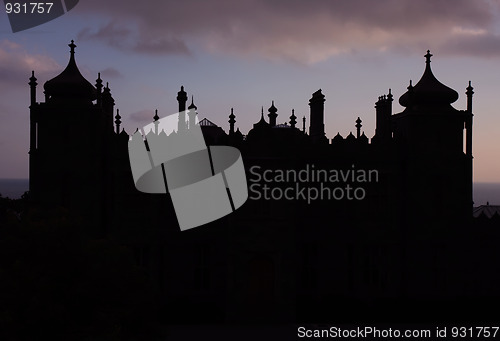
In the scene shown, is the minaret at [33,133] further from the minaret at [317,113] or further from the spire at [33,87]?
the minaret at [317,113]

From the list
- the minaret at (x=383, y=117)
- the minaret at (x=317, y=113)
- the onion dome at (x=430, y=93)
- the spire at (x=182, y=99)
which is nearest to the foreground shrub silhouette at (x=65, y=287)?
the spire at (x=182, y=99)

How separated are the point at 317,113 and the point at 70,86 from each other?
11.6 metres

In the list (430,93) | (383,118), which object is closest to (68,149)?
(383,118)

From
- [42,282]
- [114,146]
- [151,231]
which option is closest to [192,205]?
[151,231]

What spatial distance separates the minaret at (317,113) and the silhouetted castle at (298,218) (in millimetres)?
2003

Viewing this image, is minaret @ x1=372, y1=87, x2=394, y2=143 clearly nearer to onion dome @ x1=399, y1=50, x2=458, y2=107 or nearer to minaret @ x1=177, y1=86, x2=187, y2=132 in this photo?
onion dome @ x1=399, y1=50, x2=458, y2=107

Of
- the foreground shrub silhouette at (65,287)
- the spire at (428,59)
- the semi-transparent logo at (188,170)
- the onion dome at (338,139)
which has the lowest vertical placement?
the foreground shrub silhouette at (65,287)

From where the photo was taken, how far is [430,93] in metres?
27.3

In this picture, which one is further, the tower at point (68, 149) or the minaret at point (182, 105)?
the minaret at point (182, 105)

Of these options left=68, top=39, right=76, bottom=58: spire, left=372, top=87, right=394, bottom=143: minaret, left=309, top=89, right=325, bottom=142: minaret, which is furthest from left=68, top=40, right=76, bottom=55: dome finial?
left=372, top=87, right=394, bottom=143: minaret

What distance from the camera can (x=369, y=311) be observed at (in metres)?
27.2

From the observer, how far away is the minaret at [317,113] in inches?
1176

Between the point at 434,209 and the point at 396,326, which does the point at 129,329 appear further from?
the point at 434,209

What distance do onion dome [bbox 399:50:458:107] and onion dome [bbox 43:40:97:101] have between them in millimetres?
14051
